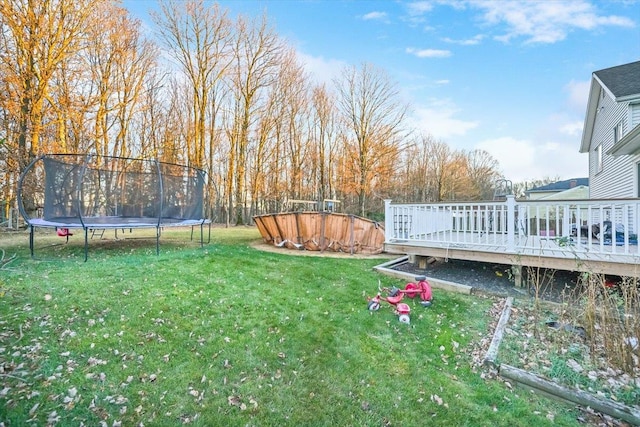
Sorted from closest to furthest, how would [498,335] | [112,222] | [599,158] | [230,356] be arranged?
[230,356], [498,335], [112,222], [599,158]

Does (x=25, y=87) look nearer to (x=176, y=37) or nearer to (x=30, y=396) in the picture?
(x=176, y=37)

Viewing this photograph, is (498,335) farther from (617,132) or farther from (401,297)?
(617,132)

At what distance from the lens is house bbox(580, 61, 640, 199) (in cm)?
751

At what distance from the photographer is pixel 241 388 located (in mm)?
2307

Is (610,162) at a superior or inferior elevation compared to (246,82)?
inferior

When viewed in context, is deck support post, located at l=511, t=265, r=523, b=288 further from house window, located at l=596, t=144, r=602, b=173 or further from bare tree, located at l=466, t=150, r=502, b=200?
bare tree, located at l=466, t=150, r=502, b=200

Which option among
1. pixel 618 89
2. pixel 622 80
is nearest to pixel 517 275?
pixel 618 89

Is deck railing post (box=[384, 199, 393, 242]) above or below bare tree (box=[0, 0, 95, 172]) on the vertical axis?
below

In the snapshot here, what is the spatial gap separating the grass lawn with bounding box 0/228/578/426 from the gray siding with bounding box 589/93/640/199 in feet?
22.7

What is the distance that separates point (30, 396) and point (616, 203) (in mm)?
6529

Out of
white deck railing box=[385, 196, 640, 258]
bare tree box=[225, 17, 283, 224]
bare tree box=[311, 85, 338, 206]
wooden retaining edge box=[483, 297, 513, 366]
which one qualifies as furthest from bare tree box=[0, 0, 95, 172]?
wooden retaining edge box=[483, 297, 513, 366]

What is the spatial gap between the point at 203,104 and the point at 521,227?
13.8 metres

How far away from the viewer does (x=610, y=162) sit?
966 centimetres

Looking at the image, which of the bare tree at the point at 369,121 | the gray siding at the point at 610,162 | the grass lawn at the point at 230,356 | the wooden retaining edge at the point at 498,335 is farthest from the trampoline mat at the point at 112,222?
the bare tree at the point at 369,121
